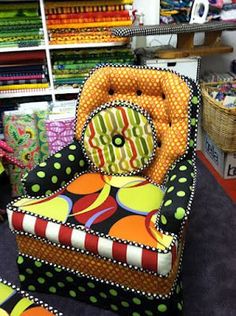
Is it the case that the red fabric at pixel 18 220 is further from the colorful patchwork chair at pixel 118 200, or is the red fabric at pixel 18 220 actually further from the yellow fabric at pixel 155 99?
the yellow fabric at pixel 155 99

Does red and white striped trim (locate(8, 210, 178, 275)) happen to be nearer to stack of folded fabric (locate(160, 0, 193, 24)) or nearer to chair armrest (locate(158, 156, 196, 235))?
chair armrest (locate(158, 156, 196, 235))

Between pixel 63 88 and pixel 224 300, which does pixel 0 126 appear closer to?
pixel 63 88

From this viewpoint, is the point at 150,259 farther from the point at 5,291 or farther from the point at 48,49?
the point at 48,49

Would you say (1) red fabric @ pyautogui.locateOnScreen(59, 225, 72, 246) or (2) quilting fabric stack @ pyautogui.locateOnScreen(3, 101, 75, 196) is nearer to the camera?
(1) red fabric @ pyautogui.locateOnScreen(59, 225, 72, 246)

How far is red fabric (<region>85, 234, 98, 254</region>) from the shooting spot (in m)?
1.19

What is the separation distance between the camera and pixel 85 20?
2002 millimetres

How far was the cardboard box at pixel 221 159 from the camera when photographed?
2219 mm

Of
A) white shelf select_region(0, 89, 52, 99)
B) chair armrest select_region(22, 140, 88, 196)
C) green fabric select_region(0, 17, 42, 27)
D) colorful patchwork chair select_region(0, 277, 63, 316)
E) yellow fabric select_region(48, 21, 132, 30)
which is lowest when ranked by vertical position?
colorful patchwork chair select_region(0, 277, 63, 316)

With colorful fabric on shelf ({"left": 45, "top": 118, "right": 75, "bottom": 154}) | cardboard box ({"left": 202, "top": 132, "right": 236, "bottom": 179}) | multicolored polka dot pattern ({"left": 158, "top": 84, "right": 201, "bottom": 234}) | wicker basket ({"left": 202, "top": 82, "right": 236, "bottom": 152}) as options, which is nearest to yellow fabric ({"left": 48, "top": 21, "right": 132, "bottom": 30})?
colorful fabric on shelf ({"left": 45, "top": 118, "right": 75, "bottom": 154})

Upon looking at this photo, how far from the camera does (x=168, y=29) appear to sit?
6.45ft

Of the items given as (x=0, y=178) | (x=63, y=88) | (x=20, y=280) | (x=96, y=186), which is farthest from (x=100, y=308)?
(x=63, y=88)

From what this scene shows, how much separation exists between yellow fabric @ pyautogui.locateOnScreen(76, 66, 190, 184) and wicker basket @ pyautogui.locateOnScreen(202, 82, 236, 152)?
69 centimetres

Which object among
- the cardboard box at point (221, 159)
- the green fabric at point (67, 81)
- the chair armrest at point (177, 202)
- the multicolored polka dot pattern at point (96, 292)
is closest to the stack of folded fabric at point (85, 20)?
the green fabric at point (67, 81)

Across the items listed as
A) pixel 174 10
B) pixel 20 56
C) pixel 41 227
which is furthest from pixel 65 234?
pixel 174 10
